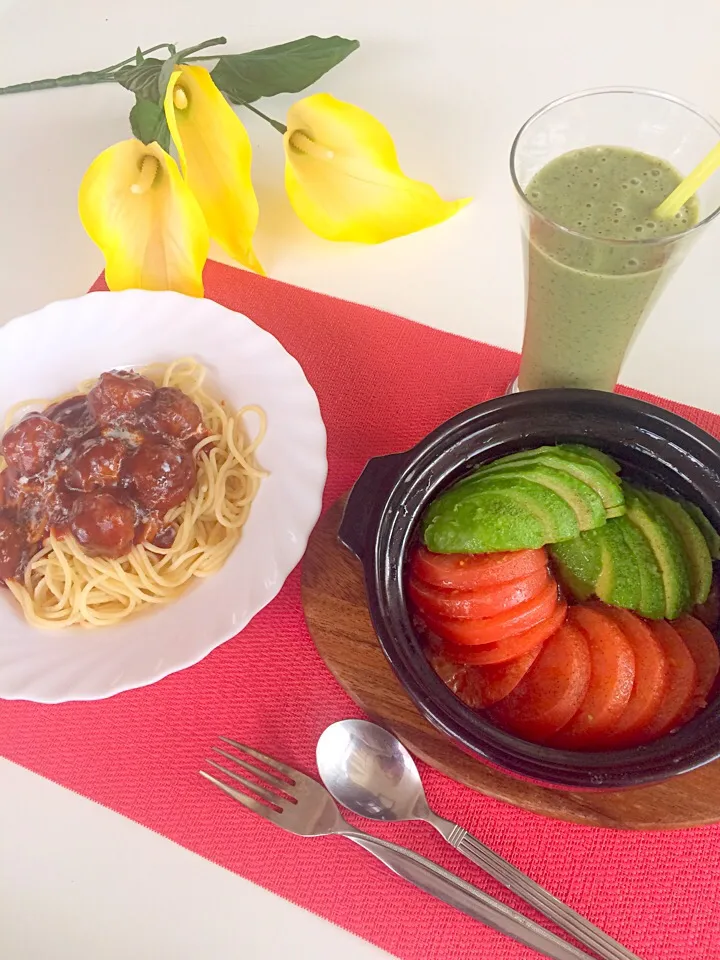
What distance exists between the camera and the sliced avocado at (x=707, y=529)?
48.4 inches

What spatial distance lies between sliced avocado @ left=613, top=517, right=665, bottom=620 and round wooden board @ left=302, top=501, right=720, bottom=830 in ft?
0.78

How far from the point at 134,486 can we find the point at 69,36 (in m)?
1.59

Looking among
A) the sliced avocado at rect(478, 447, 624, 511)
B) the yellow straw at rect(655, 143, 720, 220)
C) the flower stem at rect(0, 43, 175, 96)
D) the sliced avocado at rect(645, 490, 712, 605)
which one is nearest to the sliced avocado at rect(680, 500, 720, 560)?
the sliced avocado at rect(645, 490, 712, 605)

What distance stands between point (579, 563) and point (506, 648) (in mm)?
189

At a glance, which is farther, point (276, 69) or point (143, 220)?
point (276, 69)

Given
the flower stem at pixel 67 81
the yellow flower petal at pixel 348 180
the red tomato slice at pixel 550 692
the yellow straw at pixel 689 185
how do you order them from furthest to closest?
the flower stem at pixel 67 81 → the yellow flower petal at pixel 348 180 → the red tomato slice at pixel 550 692 → the yellow straw at pixel 689 185

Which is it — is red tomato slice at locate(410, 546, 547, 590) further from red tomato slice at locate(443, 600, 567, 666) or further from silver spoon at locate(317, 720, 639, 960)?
silver spoon at locate(317, 720, 639, 960)

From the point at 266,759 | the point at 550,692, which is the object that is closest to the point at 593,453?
the point at 550,692

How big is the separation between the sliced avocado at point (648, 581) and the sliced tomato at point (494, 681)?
0.60 ft

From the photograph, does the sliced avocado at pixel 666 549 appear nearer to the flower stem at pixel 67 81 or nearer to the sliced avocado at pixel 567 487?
the sliced avocado at pixel 567 487

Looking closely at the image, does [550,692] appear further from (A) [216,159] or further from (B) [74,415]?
(A) [216,159]

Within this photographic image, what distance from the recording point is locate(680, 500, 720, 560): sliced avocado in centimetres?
123

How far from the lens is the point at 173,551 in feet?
5.13

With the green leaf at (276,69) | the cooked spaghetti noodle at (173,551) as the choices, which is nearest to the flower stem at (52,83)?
the green leaf at (276,69)
